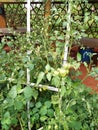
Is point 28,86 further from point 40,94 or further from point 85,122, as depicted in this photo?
point 85,122

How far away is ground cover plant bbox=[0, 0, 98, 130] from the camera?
6.93 ft

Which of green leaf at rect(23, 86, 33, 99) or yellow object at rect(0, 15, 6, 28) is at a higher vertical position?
yellow object at rect(0, 15, 6, 28)

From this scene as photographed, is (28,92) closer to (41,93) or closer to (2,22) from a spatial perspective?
(41,93)

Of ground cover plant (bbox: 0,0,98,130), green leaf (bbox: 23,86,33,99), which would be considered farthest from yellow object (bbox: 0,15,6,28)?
green leaf (bbox: 23,86,33,99)

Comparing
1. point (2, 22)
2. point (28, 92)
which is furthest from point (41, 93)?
point (2, 22)

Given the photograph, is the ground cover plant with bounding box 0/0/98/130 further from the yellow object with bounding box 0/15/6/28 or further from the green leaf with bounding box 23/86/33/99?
the yellow object with bounding box 0/15/6/28

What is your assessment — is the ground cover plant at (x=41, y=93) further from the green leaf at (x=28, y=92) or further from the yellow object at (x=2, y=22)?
the yellow object at (x=2, y=22)

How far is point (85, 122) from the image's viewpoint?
2.34 metres

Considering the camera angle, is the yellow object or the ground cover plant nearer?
the ground cover plant

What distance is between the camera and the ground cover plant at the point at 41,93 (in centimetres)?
211

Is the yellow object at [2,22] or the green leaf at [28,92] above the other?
the yellow object at [2,22]

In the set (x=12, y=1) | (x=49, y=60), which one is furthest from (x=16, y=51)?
(x=12, y=1)

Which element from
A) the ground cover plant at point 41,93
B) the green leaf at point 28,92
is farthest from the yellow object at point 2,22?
the green leaf at point 28,92

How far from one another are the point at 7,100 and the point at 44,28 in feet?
1.98
